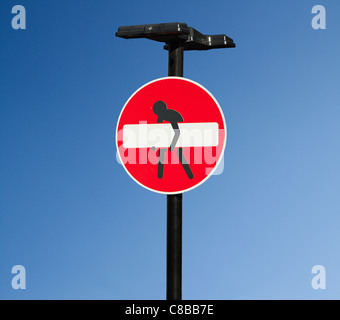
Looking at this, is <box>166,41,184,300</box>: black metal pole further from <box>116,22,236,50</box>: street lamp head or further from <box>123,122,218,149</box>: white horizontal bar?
<box>123,122,218,149</box>: white horizontal bar

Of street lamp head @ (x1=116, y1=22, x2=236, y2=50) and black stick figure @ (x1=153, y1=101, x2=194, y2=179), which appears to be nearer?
black stick figure @ (x1=153, y1=101, x2=194, y2=179)

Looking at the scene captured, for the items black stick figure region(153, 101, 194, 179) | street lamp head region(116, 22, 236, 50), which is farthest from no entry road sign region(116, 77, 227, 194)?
street lamp head region(116, 22, 236, 50)

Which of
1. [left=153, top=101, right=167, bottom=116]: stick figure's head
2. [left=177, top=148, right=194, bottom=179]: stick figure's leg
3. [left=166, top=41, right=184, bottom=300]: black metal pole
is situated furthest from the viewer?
[left=166, top=41, right=184, bottom=300]: black metal pole

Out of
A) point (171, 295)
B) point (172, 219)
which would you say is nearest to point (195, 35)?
point (172, 219)

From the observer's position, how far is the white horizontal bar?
4340 mm

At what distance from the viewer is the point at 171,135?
439 centimetres

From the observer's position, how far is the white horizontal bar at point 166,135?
4340 mm

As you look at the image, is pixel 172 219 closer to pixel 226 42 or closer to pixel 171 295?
pixel 171 295

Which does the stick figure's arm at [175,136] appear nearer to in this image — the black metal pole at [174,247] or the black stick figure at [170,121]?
the black stick figure at [170,121]

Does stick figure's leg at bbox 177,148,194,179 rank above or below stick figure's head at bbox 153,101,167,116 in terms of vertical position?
below

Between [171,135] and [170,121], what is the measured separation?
4.4 inches

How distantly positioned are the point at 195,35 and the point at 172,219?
1.55 meters

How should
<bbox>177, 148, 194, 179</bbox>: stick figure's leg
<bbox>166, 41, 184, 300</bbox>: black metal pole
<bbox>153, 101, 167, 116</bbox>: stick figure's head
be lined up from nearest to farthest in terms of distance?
<bbox>177, 148, 194, 179</bbox>: stick figure's leg → <bbox>153, 101, 167, 116</bbox>: stick figure's head → <bbox>166, 41, 184, 300</bbox>: black metal pole
